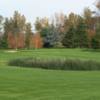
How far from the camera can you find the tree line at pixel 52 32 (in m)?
101

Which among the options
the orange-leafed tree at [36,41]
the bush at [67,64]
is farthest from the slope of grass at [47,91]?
the orange-leafed tree at [36,41]

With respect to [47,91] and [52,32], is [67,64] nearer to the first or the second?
[47,91]

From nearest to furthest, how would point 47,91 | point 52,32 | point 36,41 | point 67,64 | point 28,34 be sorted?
point 47,91 → point 67,64 → point 36,41 → point 28,34 → point 52,32

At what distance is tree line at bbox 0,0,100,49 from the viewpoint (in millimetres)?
101000

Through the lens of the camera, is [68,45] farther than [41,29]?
No

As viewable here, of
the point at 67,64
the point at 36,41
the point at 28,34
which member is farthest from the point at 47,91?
the point at 28,34

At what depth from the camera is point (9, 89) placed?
47.0 ft

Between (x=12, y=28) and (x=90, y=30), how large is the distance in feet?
66.7

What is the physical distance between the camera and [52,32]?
388 feet

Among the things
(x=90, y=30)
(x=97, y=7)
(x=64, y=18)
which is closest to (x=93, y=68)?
(x=97, y=7)

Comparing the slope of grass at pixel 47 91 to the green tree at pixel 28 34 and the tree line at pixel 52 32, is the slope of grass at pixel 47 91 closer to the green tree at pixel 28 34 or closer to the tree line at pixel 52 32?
the tree line at pixel 52 32

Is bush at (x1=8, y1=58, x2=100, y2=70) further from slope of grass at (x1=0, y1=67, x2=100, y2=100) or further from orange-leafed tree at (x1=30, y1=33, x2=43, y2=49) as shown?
orange-leafed tree at (x1=30, y1=33, x2=43, y2=49)

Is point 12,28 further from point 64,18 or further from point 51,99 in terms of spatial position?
point 51,99


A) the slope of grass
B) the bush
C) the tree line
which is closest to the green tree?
the tree line
